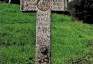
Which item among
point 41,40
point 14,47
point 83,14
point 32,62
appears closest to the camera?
point 41,40

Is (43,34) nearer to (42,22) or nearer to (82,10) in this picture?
(42,22)

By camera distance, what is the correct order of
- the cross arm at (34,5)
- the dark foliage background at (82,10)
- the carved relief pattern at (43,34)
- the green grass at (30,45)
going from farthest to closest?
the dark foliage background at (82,10) → the green grass at (30,45) → the cross arm at (34,5) → the carved relief pattern at (43,34)

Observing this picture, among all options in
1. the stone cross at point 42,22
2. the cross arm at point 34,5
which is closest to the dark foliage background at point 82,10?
the cross arm at point 34,5

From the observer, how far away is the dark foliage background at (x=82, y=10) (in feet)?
94.3

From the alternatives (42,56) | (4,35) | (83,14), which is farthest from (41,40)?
(83,14)

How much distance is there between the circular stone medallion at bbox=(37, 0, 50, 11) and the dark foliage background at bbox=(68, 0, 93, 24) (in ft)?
74.2

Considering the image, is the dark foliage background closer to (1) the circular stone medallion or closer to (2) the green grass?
(2) the green grass

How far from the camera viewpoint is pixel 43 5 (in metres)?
6.00

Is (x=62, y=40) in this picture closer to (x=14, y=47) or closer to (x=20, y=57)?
(x=14, y=47)

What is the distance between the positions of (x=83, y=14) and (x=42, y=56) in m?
23.2

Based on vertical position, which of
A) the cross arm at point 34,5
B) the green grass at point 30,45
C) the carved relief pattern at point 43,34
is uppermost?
the cross arm at point 34,5

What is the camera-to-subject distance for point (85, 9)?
2934 centimetres

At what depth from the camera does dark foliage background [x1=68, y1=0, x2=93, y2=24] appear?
28.8 meters

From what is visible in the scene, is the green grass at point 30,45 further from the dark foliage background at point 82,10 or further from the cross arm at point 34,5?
the dark foliage background at point 82,10
